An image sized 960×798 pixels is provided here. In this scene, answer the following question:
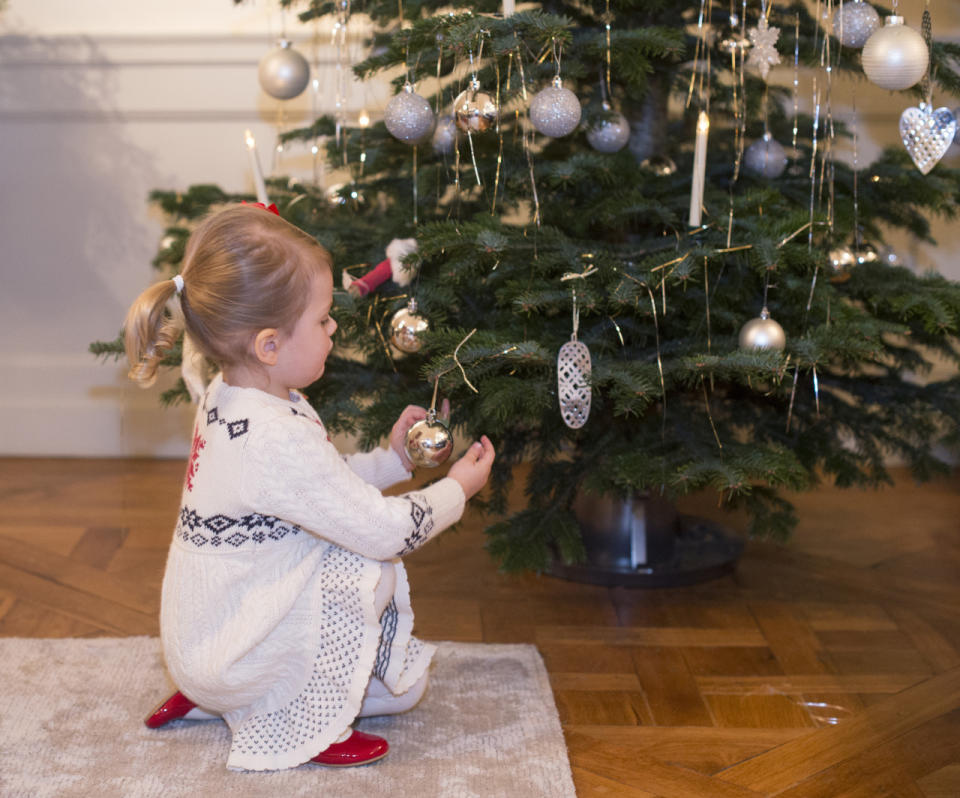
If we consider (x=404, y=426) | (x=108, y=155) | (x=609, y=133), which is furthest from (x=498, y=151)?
(x=108, y=155)

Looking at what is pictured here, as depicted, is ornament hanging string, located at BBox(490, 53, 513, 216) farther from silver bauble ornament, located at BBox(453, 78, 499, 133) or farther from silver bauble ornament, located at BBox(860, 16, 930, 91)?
silver bauble ornament, located at BBox(860, 16, 930, 91)

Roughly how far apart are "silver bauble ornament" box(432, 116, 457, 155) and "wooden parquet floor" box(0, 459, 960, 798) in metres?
0.68

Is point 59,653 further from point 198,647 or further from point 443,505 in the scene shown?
point 443,505

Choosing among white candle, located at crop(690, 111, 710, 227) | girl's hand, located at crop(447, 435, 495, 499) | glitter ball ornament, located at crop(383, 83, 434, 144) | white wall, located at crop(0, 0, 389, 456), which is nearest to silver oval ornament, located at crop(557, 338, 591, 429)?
girl's hand, located at crop(447, 435, 495, 499)

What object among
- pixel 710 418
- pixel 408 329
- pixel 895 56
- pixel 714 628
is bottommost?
pixel 714 628

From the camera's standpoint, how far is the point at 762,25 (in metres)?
1.41

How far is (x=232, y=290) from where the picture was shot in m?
1.10

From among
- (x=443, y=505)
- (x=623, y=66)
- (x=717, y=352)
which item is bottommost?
(x=443, y=505)

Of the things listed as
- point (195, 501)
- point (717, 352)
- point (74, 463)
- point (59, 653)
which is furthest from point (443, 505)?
point (74, 463)

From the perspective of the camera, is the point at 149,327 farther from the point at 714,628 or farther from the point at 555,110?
the point at 714,628

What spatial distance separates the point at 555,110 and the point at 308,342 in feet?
1.41

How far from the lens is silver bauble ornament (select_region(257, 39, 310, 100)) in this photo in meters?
1.77

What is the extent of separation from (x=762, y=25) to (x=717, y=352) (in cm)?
44

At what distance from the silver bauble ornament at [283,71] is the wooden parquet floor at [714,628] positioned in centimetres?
81
